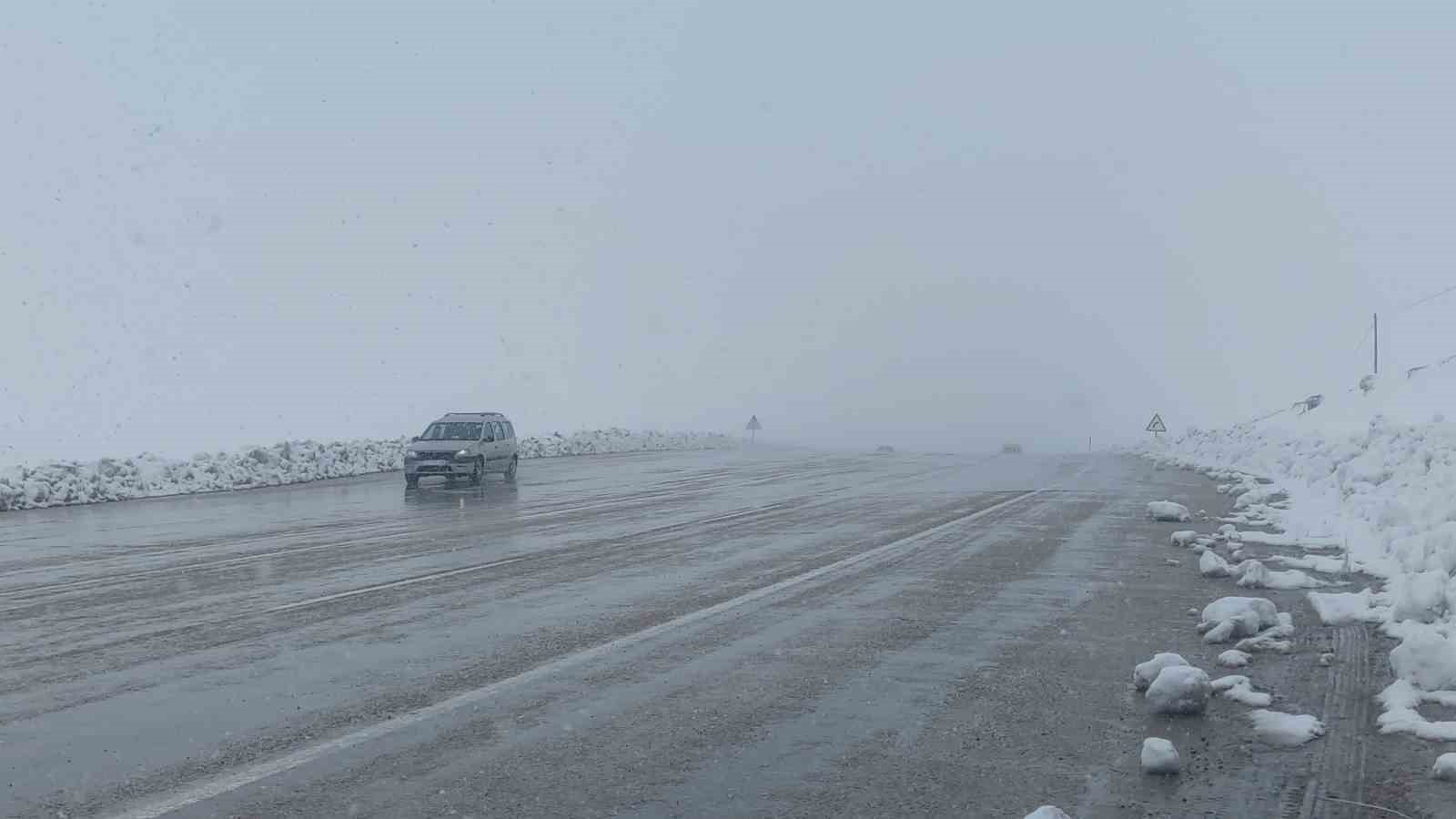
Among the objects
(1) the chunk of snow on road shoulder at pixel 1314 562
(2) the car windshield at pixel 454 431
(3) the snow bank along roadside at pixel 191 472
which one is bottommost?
(1) the chunk of snow on road shoulder at pixel 1314 562

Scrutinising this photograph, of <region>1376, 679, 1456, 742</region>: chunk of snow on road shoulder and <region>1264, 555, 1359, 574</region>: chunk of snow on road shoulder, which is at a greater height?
<region>1264, 555, 1359, 574</region>: chunk of snow on road shoulder

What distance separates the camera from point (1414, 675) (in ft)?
21.3

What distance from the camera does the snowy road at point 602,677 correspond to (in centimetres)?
481

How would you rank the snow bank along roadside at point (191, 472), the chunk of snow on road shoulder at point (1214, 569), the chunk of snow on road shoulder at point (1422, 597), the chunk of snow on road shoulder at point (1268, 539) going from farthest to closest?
the snow bank along roadside at point (191, 472)
the chunk of snow on road shoulder at point (1268, 539)
the chunk of snow on road shoulder at point (1214, 569)
the chunk of snow on road shoulder at point (1422, 597)

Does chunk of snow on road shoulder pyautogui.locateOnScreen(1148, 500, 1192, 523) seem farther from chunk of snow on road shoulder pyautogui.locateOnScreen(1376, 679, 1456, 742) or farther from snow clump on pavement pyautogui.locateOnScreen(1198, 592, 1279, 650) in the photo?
chunk of snow on road shoulder pyautogui.locateOnScreen(1376, 679, 1456, 742)

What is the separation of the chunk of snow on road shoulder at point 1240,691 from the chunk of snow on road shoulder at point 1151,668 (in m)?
0.25

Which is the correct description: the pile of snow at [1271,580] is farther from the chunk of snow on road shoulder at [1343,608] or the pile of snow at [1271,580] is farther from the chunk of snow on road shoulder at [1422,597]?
the chunk of snow on road shoulder at [1422,597]

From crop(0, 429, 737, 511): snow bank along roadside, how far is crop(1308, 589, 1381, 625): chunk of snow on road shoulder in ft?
74.4

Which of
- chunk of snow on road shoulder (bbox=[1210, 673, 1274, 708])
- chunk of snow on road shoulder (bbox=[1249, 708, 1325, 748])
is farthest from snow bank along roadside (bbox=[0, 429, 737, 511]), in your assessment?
chunk of snow on road shoulder (bbox=[1249, 708, 1325, 748])

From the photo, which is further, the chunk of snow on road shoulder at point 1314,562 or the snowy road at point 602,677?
the chunk of snow on road shoulder at point 1314,562

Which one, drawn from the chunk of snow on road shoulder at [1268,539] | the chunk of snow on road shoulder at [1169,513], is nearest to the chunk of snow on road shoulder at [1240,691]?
the chunk of snow on road shoulder at [1268,539]

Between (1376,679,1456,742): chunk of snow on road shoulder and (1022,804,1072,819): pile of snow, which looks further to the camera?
(1376,679,1456,742): chunk of snow on road shoulder

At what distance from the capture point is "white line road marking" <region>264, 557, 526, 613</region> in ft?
31.0

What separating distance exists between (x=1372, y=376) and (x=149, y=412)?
192ft
